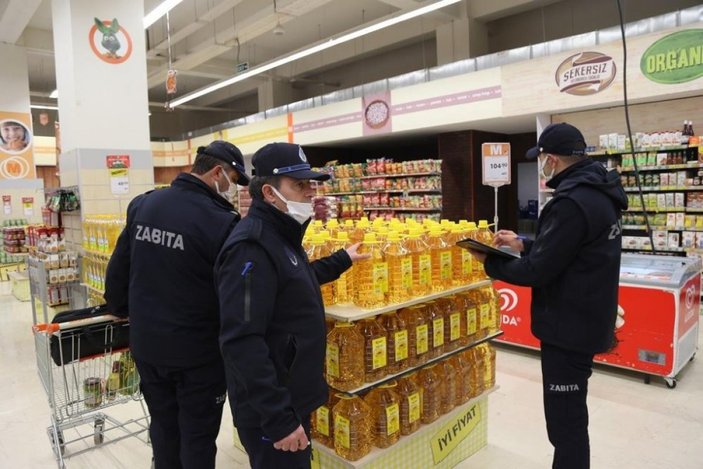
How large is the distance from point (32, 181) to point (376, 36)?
9878mm

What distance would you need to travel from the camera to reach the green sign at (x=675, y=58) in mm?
6277

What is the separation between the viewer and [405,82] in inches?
385

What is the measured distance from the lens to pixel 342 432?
251 centimetres

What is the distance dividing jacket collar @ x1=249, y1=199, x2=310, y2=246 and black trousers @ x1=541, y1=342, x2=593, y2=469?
1412mm

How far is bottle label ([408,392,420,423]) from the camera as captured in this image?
107 inches

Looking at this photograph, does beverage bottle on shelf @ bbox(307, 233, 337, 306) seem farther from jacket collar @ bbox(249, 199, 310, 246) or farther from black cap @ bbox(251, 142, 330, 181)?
black cap @ bbox(251, 142, 330, 181)

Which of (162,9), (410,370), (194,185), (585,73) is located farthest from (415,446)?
(162,9)

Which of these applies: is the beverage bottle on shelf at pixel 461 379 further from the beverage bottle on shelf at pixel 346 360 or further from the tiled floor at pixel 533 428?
the beverage bottle on shelf at pixel 346 360

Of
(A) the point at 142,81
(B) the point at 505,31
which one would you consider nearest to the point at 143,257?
Result: (A) the point at 142,81

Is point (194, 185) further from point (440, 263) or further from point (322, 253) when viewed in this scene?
point (440, 263)

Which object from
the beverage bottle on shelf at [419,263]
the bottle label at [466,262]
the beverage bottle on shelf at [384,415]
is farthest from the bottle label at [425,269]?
the beverage bottle on shelf at [384,415]

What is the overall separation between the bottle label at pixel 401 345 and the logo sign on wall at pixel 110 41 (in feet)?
19.5

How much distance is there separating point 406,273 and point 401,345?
39 cm

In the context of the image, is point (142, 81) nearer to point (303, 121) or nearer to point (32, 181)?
point (303, 121)
